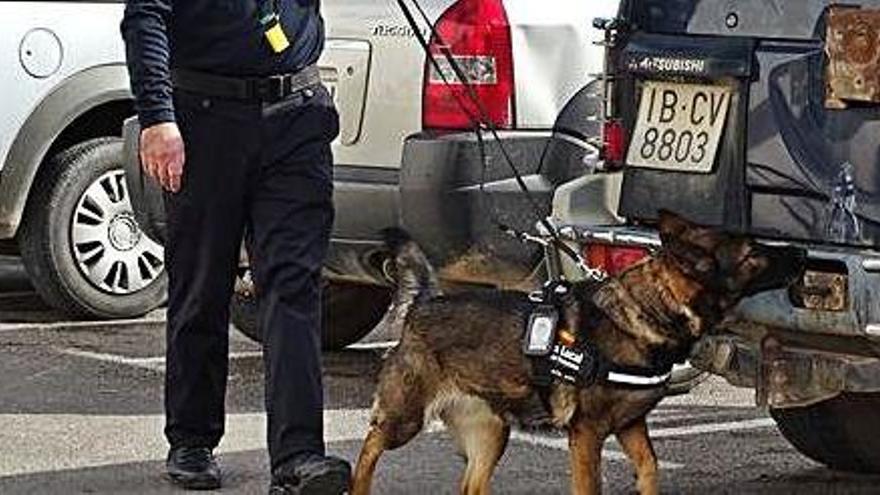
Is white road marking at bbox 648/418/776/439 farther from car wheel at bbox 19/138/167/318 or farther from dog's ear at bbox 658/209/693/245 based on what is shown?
car wheel at bbox 19/138/167/318

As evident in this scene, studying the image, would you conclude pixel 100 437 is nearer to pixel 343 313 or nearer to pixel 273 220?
pixel 273 220

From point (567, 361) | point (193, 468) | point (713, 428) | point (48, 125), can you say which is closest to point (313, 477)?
point (193, 468)

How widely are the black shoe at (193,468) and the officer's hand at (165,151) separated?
92cm

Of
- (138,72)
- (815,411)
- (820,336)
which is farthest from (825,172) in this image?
(138,72)

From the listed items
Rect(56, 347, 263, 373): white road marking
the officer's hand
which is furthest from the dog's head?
Rect(56, 347, 263, 373): white road marking

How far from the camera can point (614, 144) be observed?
6336 millimetres

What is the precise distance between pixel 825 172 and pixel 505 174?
1.60 meters

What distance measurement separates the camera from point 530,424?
587 centimetres

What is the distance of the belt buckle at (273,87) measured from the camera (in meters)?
6.18

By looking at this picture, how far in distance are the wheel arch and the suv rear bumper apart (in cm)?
456

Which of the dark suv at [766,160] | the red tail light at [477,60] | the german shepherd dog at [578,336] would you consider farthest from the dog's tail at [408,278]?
the red tail light at [477,60]

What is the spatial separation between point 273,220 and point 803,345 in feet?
5.05

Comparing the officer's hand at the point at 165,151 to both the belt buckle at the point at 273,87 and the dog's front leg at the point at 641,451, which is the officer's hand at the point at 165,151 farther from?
the dog's front leg at the point at 641,451

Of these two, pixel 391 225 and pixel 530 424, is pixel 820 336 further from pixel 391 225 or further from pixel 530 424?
pixel 391 225
